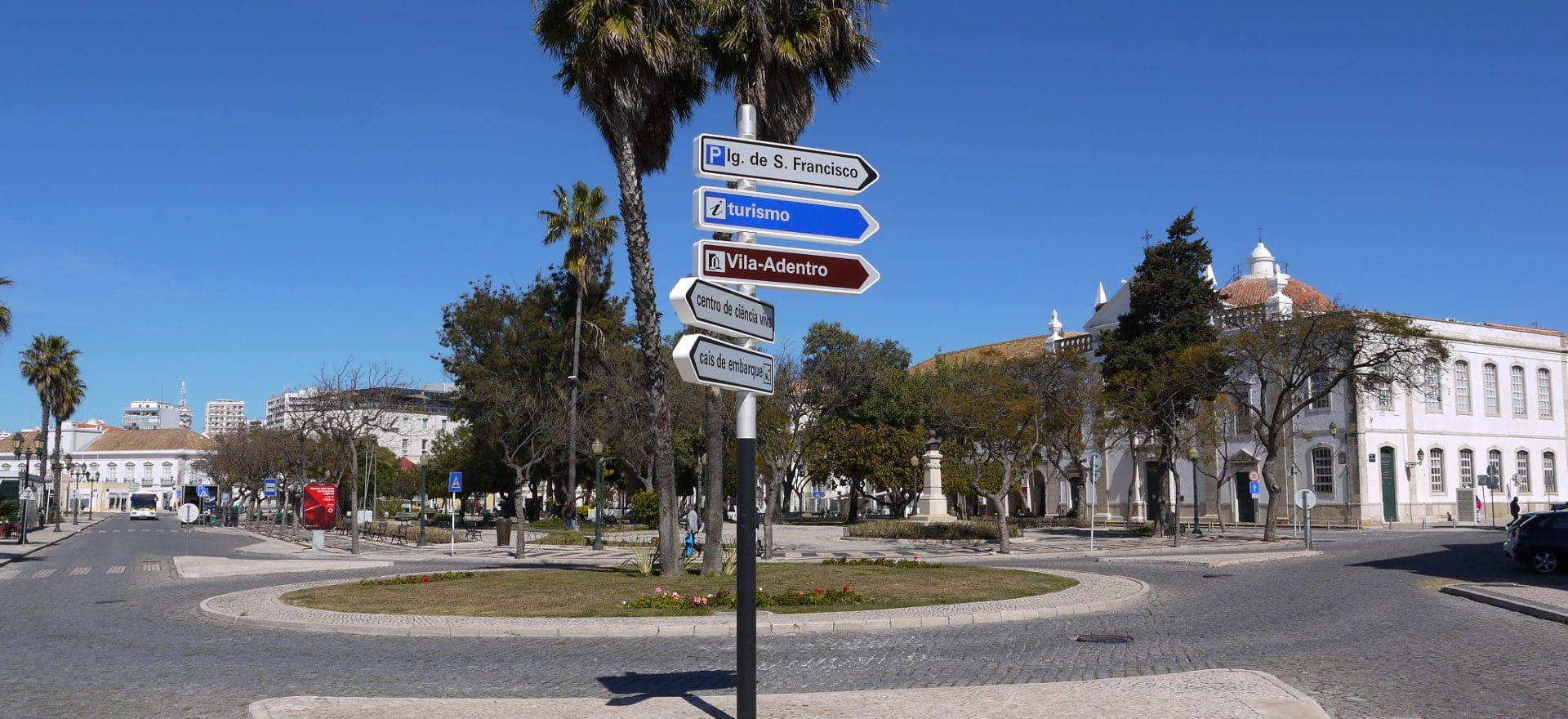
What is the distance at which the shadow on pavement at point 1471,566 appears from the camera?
824 inches

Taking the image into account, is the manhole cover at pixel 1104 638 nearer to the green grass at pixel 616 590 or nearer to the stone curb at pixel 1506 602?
the green grass at pixel 616 590

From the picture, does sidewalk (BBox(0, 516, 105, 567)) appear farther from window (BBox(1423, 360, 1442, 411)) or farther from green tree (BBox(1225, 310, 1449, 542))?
window (BBox(1423, 360, 1442, 411))

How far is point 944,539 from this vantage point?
133 ft

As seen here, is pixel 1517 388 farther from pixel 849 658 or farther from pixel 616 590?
pixel 849 658

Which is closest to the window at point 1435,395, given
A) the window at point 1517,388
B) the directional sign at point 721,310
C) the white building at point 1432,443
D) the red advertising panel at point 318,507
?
the white building at point 1432,443

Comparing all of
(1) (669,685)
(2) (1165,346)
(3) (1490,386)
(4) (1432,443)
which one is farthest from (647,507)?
(1) (669,685)

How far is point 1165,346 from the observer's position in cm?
4650

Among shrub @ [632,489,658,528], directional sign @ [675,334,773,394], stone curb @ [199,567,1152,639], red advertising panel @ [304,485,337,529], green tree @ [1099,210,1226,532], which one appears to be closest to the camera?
directional sign @ [675,334,773,394]

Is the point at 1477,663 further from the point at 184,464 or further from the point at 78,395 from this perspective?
the point at 184,464

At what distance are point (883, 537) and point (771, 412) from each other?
8.14 metres

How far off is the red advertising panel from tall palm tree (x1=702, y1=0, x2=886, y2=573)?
21199 mm

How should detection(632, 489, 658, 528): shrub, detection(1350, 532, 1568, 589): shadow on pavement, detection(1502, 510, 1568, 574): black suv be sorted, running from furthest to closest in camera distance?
detection(632, 489, 658, 528): shrub, detection(1502, 510, 1568, 574): black suv, detection(1350, 532, 1568, 589): shadow on pavement

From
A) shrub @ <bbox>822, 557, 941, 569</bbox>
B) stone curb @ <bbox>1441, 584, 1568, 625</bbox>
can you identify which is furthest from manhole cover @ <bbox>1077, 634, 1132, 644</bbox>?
shrub @ <bbox>822, 557, 941, 569</bbox>

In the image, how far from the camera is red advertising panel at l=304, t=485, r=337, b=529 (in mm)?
36750
